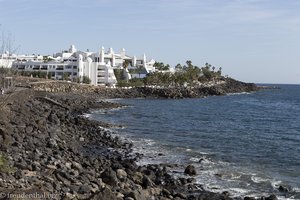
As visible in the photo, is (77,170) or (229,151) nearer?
(77,170)

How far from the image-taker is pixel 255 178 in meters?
19.8

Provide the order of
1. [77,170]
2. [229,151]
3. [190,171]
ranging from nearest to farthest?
[77,170]
[190,171]
[229,151]

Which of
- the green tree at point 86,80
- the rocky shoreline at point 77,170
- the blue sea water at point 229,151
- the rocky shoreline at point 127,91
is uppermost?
the green tree at point 86,80

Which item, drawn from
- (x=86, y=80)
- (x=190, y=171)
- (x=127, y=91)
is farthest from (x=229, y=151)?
(x=86, y=80)

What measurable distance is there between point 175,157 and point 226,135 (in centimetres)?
1209

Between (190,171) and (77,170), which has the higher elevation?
(77,170)

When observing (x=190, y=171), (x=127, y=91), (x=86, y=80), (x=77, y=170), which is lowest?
(x=190, y=171)

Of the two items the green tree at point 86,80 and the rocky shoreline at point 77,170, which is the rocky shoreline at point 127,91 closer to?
the green tree at point 86,80

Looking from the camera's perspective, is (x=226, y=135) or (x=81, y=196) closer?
(x=81, y=196)

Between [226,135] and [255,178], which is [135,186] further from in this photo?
[226,135]

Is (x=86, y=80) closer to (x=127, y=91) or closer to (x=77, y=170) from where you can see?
(x=127, y=91)

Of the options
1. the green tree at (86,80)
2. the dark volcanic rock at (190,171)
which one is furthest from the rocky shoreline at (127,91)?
the dark volcanic rock at (190,171)

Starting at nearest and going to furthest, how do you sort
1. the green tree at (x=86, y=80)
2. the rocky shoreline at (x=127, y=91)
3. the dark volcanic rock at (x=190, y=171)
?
the dark volcanic rock at (x=190, y=171) → the rocky shoreline at (x=127, y=91) → the green tree at (x=86, y=80)

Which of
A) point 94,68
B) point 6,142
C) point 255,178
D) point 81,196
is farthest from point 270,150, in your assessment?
point 94,68
